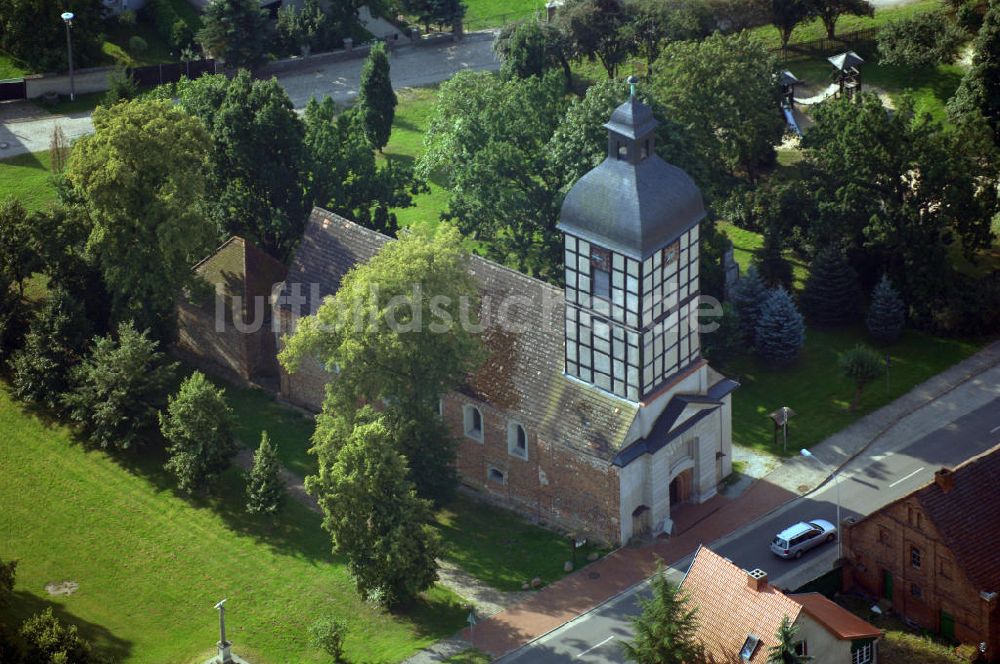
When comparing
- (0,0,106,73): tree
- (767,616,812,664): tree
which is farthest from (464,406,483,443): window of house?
(0,0,106,73): tree

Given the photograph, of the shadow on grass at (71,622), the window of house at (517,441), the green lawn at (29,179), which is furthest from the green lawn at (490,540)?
the green lawn at (29,179)

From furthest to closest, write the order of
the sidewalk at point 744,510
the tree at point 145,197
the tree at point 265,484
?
1. the tree at point 145,197
2. the tree at point 265,484
3. the sidewalk at point 744,510

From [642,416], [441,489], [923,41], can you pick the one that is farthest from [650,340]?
[923,41]

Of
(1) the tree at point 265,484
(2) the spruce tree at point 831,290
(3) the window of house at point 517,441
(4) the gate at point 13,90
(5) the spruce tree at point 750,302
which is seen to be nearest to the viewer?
(1) the tree at point 265,484

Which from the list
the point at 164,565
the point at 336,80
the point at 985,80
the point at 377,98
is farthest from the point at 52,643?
the point at 985,80

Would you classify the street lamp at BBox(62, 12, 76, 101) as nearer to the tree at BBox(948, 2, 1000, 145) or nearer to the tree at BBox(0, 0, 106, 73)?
the tree at BBox(0, 0, 106, 73)

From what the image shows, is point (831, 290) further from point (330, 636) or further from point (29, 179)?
point (29, 179)

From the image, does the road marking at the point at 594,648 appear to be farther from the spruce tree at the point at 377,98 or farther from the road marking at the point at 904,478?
the spruce tree at the point at 377,98
